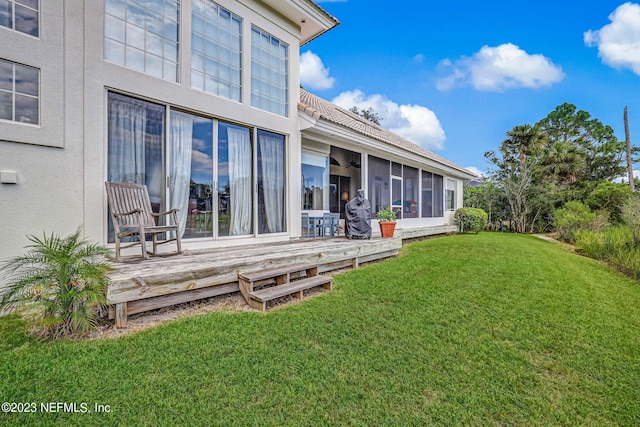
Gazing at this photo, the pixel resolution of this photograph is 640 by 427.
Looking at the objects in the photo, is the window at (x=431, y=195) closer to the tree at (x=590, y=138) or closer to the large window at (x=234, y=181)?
the large window at (x=234, y=181)

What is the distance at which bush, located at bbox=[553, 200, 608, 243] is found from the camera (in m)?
10.9

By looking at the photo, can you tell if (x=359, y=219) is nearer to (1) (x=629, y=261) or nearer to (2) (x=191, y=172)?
(2) (x=191, y=172)

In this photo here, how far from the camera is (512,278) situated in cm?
499

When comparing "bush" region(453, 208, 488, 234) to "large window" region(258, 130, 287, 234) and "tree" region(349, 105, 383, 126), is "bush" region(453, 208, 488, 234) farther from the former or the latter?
"tree" region(349, 105, 383, 126)

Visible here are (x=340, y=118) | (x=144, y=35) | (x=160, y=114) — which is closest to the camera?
(x=144, y=35)

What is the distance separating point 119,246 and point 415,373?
3739 mm

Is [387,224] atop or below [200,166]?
below

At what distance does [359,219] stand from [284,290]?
331 cm

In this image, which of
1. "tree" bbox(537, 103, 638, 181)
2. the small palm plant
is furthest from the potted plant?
"tree" bbox(537, 103, 638, 181)

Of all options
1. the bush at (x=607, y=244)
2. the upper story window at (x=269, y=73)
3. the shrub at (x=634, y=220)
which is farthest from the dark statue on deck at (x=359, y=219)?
the shrub at (x=634, y=220)

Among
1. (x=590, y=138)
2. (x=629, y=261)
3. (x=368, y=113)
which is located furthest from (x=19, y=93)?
(x=590, y=138)

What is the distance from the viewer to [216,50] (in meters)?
5.01

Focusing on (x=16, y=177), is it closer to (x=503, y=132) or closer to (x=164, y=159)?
(x=164, y=159)

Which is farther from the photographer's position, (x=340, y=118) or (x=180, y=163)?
(x=340, y=118)
